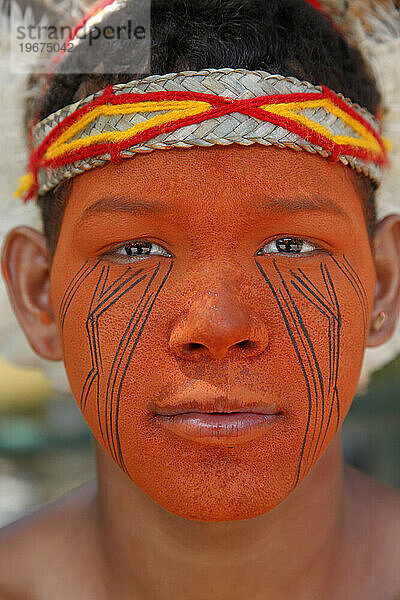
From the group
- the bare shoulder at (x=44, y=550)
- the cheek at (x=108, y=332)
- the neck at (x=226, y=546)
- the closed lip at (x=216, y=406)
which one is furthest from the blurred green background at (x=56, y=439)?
the closed lip at (x=216, y=406)

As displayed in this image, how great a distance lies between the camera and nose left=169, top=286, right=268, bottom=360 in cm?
129

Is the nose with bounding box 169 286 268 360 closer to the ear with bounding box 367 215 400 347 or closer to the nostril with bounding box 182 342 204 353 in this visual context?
the nostril with bounding box 182 342 204 353

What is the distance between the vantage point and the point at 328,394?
144 centimetres

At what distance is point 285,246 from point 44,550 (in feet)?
3.73

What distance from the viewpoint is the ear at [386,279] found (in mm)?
1810

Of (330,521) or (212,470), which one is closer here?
(212,470)

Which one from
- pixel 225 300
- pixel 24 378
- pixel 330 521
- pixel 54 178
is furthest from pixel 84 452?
pixel 225 300

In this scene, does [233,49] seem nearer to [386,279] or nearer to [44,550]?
[386,279]

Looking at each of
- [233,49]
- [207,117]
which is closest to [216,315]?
[207,117]

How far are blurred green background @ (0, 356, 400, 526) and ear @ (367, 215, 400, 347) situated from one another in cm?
96

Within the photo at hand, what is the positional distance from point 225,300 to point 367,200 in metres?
0.58

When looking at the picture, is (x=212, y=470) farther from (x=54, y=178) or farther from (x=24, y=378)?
(x=24, y=378)

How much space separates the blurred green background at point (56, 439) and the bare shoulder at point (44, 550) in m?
0.80

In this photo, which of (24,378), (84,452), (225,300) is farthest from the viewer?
(84,452)
